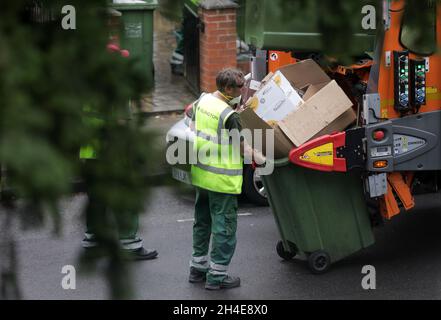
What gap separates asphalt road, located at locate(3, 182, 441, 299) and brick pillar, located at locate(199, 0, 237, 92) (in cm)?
343

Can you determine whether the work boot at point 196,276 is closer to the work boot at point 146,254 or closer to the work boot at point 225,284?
the work boot at point 225,284

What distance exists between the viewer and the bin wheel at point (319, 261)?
654 cm

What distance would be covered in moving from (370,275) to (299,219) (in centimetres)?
69

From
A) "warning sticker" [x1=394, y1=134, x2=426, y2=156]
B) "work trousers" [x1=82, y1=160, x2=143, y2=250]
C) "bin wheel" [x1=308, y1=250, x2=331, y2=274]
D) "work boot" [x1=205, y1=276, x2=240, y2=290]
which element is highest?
"work trousers" [x1=82, y1=160, x2=143, y2=250]

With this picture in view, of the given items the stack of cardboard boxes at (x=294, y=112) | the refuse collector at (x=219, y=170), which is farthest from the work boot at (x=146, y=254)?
the stack of cardboard boxes at (x=294, y=112)

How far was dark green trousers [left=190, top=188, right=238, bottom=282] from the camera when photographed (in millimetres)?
6203

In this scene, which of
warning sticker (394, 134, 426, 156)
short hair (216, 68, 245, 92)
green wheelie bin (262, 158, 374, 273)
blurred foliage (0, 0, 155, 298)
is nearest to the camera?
blurred foliage (0, 0, 155, 298)

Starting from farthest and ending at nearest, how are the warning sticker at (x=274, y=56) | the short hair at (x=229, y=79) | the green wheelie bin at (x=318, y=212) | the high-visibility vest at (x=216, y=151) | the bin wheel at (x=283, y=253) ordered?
the warning sticker at (x=274, y=56) < the bin wheel at (x=283, y=253) < the green wheelie bin at (x=318, y=212) < the short hair at (x=229, y=79) < the high-visibility vest at (x=216, y=151)

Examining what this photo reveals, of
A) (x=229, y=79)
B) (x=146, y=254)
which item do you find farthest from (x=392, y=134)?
(x=146, y=254)

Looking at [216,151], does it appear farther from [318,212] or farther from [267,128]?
[318,212]

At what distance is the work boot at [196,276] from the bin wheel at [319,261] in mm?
724

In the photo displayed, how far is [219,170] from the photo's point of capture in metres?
6.06

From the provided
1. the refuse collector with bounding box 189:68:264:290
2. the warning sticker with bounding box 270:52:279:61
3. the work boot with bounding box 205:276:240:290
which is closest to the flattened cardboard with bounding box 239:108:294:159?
the refuse collector with bounding box 189:68:264:290

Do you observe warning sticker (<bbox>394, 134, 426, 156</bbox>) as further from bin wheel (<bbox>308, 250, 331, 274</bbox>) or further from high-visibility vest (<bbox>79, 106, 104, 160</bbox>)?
high-visibility vest (<bbox>79, 106, 104, 160</bbox>)
